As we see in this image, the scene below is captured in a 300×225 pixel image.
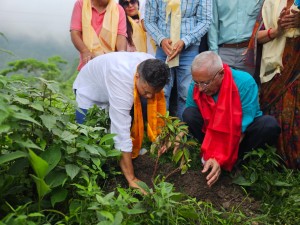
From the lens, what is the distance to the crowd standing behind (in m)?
3.08

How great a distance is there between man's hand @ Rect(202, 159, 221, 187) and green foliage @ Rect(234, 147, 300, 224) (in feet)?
0.71

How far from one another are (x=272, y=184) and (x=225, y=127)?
0.54 meters

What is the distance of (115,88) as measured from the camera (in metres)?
3.01

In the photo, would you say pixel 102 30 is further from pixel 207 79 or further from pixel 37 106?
pixel 37 106

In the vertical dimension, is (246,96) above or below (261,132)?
above

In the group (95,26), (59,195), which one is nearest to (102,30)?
(95,26)

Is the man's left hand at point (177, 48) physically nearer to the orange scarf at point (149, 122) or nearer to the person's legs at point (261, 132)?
the orange scarf at point (149, 122)

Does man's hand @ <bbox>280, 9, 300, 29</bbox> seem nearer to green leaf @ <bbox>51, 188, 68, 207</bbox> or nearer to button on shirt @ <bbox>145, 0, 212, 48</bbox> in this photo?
button on shirt @ <bbox>145, 0, 212, 48</bbox>

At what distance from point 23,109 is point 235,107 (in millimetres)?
1648

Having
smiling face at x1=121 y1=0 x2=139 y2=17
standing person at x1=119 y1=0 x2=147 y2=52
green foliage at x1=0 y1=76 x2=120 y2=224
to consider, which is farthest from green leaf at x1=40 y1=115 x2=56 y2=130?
smiling face at x1=121 y1=0 x2=139 y2=17

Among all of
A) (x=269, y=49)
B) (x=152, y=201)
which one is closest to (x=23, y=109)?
(x=152, y=201)

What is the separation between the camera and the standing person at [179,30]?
3.61 meters

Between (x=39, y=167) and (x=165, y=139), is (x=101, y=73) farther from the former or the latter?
(x=39, y=167)

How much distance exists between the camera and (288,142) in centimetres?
331
